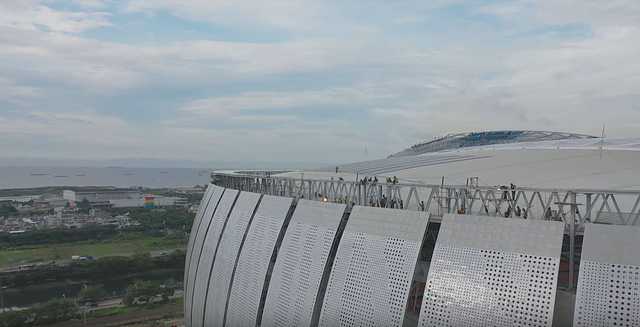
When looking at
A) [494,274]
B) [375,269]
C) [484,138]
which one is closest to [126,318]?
[375,269]

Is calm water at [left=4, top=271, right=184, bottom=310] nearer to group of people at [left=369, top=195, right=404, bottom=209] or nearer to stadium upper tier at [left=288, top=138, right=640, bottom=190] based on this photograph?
stadium upper tier at [left=288, top=138, right=640, bottom=190]

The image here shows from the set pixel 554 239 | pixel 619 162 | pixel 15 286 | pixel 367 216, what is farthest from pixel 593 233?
pixel 15 286

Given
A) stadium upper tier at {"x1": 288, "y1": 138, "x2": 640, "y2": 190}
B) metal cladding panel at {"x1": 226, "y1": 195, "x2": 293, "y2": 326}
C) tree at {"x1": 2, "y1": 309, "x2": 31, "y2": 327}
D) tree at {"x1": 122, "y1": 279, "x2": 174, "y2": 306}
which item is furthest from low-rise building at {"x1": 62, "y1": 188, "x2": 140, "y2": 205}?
metal cladding panel at {"x1": 226, "y1": 195, "x2": 293, "y2": 326}

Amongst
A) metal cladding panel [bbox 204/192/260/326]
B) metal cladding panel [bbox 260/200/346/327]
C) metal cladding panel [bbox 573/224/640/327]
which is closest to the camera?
metal cladding panel [bbox 573/224/640/327]

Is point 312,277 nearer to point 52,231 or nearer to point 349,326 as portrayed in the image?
point 349,326

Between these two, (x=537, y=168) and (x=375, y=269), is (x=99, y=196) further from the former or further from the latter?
(x=375, y=269)

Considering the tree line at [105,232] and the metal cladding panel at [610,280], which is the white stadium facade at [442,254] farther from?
the tree line at [105,232]
